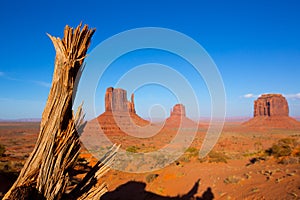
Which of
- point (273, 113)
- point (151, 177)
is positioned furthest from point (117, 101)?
point (273, 113)

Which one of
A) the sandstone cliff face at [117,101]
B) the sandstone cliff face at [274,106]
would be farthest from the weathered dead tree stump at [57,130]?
the sandstone cliff face at [274,106]

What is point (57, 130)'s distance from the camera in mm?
3330

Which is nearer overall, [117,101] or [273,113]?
[117,101]

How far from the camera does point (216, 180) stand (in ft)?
39.7

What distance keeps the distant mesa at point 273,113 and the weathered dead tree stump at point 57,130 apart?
98065 millimetres

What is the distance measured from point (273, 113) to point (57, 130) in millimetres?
106964

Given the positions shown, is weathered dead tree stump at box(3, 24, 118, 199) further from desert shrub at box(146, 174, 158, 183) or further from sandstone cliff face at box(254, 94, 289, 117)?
sandstone cliff face at box(254, 94, 289, 117)

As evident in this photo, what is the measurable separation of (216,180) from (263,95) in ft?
341

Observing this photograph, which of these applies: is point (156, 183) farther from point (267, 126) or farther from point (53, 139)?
point (267, 126)

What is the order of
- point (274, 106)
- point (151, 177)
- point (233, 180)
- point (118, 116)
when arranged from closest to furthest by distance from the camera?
point (233, 180)
point (151, 177)
point (118, 116)
point (274, 106)

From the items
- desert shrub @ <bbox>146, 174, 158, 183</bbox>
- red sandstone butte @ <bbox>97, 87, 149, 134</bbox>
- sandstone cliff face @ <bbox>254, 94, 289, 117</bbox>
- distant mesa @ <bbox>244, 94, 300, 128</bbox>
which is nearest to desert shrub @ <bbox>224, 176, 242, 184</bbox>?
desert shrub @ <bbox>146, 174, 158, 183</bbox>

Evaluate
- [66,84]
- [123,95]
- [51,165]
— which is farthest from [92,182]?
[123,95]

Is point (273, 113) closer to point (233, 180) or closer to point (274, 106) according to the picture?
point (274, 106)

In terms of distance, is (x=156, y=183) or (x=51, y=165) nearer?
(x=51, y=165)
